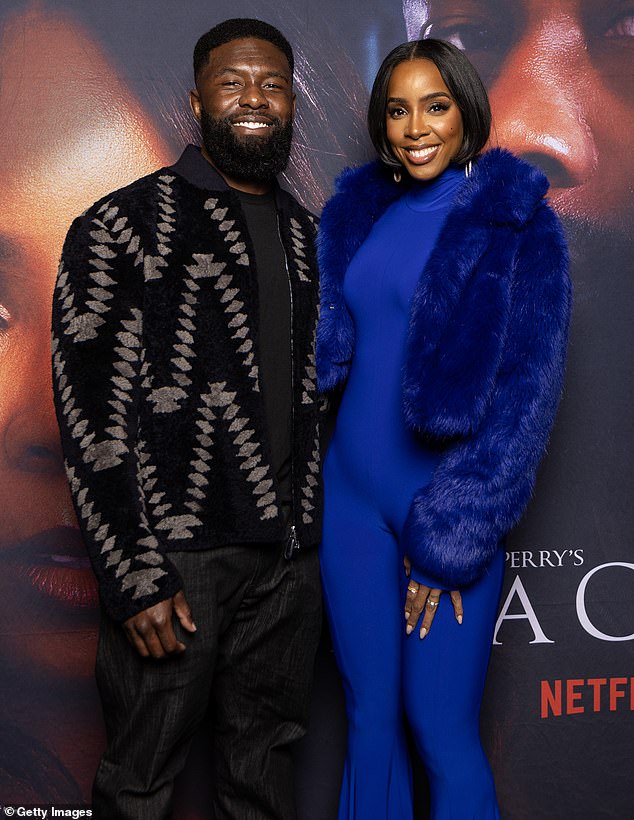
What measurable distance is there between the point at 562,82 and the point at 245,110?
1.05 metres

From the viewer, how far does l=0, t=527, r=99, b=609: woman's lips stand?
2477mm

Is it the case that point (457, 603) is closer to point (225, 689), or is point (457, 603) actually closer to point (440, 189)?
point (225, 689)

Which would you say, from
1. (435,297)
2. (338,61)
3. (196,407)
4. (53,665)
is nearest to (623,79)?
(338,61)


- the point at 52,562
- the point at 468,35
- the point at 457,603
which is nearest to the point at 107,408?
the point at 457,603

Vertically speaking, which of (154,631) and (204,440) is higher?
(204,440)

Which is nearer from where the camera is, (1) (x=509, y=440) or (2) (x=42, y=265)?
(1) (x=509, y=440)

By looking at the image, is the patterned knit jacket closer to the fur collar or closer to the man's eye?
the fur collar

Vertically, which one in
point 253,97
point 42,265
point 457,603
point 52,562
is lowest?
point 52,562

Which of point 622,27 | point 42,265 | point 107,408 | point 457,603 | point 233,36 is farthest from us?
point 622,27

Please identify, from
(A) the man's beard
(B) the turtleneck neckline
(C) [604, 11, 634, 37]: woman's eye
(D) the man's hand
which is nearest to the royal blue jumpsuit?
(B) the turtleneck neckline

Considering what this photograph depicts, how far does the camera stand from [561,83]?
254cm

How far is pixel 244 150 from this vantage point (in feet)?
6.35

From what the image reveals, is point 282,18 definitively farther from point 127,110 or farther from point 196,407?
point 196,407

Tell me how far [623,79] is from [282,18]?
37.7 inches
